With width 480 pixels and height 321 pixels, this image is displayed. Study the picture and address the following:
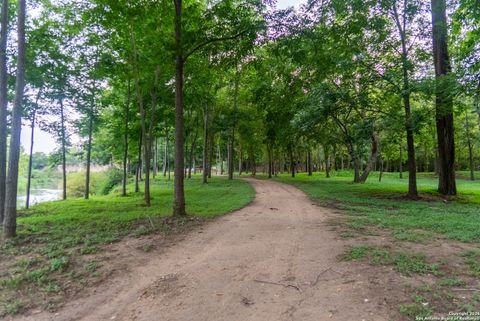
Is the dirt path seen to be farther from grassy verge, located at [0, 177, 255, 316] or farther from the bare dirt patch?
grassy verge, located at [0, 177, 255, 316]

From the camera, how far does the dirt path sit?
3494 millimetres

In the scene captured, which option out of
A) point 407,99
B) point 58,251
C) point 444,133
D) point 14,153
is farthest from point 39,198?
point 444,133

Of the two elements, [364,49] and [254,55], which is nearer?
[254,55]

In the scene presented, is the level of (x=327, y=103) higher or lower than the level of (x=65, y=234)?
higher

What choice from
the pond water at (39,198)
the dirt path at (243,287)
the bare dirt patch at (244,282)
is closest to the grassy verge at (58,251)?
the bare dirt patch at (244,282)

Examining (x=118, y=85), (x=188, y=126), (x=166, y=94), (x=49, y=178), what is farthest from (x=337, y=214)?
(x=49, y=178)

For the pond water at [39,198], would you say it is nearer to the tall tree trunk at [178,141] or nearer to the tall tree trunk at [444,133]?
the tall tree trunk at [178,141]

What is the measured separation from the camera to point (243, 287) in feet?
13.7

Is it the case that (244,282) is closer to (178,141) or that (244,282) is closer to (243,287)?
(243,287)

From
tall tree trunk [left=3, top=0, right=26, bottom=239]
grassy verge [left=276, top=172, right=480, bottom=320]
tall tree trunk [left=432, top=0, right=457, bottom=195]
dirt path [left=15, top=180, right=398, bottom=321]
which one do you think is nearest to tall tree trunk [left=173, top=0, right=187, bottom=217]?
dirt path [left=15, top=180, right=398, bottom=321]

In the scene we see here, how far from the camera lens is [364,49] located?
13094mm

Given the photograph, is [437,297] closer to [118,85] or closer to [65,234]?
[65,234]

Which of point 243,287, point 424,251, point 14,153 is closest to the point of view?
point 243,287

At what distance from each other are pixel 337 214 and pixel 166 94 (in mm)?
9803
